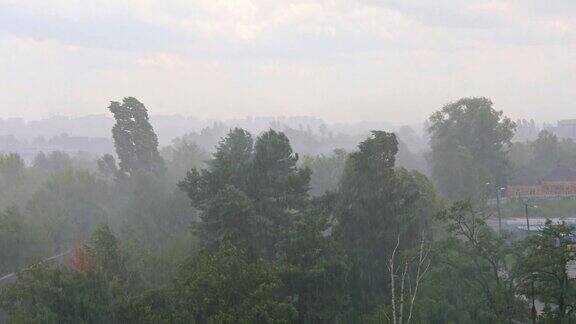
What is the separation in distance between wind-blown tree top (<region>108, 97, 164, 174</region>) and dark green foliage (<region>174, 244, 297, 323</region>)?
26.9m

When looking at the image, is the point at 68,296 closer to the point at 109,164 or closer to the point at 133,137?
the point at 133,137

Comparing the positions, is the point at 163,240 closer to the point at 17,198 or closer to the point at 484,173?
the point at 17,198

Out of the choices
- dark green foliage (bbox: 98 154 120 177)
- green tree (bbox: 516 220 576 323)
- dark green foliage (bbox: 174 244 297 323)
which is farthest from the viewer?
dark green foliage (bbox: 98 154 120 177)

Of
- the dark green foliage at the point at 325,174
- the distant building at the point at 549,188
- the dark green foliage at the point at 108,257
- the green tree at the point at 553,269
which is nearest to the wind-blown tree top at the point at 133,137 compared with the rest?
the dark green foliage at the point at 325,174

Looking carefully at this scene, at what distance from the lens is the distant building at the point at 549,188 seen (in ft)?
193

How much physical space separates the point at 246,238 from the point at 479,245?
31.5ft

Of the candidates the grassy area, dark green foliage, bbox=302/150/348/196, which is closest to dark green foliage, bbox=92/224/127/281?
dark green foliage, bbox=302/150/348/196

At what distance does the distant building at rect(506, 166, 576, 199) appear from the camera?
5897cm

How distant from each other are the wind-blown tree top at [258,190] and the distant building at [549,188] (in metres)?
40.0

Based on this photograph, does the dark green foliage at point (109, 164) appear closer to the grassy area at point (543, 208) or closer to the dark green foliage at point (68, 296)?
the dark green foliage at point (68, 296)

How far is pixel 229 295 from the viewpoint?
17.2 metres

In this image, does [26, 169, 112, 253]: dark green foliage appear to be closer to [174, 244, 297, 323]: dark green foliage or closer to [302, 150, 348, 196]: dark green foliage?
[302, 150, 348, 196]: dark green foliage

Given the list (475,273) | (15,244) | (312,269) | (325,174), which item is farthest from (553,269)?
(325,174)

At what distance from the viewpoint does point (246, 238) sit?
2442 cm
